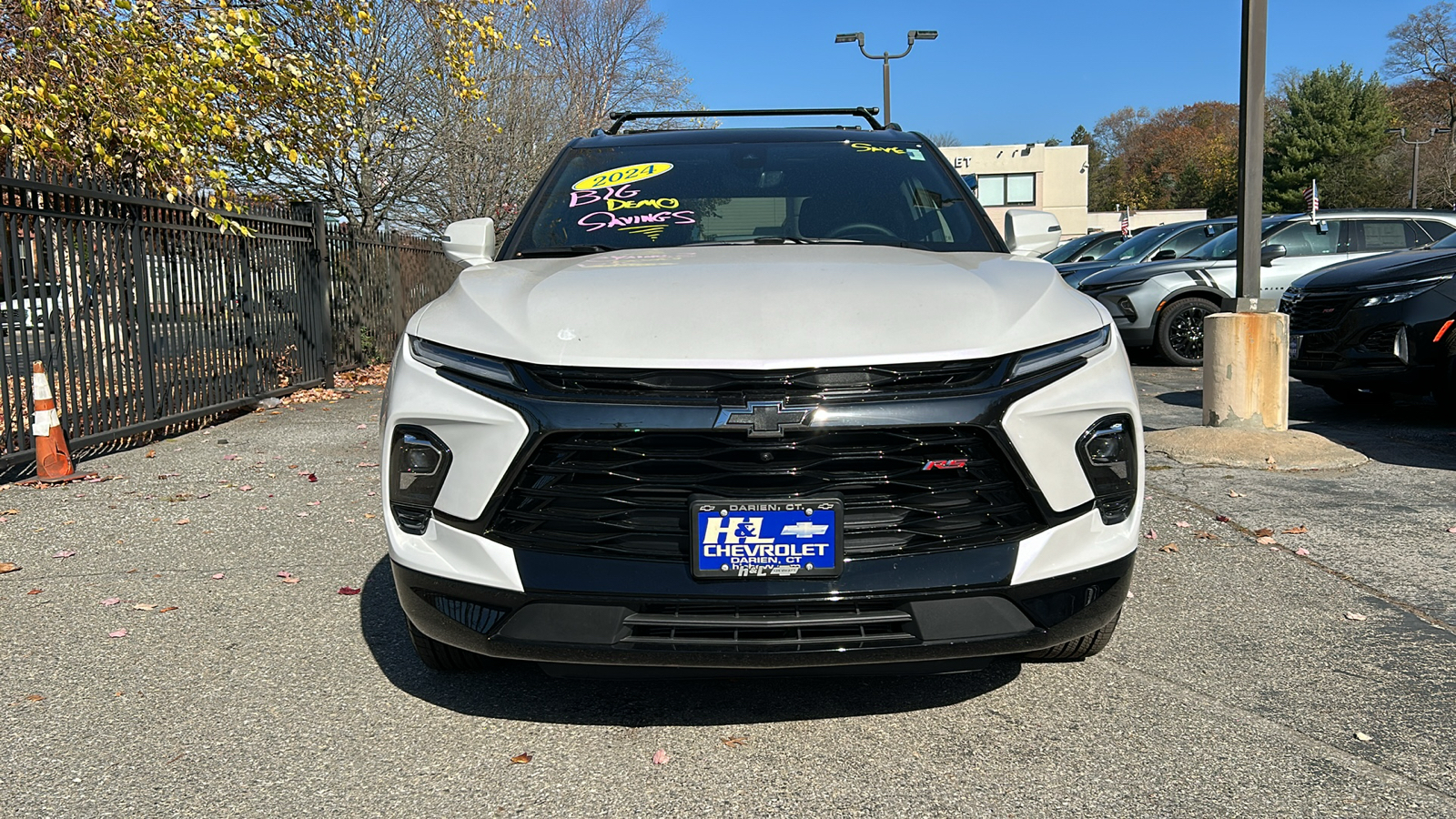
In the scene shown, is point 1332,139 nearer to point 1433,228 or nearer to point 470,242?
point 1433,228

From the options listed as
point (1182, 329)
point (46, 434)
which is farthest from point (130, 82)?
point (1182, 329)

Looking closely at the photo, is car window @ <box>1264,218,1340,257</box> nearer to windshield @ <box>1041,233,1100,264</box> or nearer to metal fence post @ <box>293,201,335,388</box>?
windshield @ <box>1041,233,1100,264</box>

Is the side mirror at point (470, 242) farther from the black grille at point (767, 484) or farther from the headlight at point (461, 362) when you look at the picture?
the black grille at point (767, 484)

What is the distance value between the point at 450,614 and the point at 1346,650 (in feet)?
8.66

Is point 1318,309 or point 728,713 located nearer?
point 728,713

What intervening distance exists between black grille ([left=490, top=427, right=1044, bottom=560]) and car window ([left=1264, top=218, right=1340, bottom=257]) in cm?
1108

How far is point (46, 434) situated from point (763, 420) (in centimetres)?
585

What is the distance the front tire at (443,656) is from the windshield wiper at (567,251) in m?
1.25

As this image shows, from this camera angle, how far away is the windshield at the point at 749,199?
3.62 metres

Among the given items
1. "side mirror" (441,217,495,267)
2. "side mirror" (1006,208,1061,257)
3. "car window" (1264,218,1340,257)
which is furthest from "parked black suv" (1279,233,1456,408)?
"side mirror" (441,217,495,267)

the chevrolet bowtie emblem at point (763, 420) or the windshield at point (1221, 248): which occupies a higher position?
the windshield at point (1221, 248)

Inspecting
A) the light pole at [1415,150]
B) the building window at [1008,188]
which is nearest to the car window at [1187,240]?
the light pole at [1415,150]

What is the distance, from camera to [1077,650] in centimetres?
308

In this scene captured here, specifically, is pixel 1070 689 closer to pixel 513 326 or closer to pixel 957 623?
pixel 957 623
